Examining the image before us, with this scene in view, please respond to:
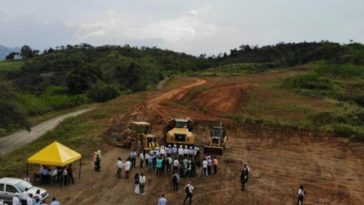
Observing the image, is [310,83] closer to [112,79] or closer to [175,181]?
[112,79]

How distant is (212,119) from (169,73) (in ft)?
205

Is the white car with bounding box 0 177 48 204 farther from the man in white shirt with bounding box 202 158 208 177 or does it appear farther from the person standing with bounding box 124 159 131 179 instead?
the man in white shirt with bounding box 202 158 208 177

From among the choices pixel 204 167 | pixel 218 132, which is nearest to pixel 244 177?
pixel 204 167

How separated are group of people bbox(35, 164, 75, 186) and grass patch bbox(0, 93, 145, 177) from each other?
3.24m

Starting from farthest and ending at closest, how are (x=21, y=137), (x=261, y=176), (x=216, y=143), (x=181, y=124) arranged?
1. (x=21, y=137)
2. (x=181, y=124)
3. (x=216, y=143)
4. (x=261, y=176)

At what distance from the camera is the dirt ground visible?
28.3 meters

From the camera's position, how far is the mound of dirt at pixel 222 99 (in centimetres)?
5719

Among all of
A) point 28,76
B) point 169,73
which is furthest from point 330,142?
point 28,76

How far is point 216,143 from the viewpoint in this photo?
38.0 m

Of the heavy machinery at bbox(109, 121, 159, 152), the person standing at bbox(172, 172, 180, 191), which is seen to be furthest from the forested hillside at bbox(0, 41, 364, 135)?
the person standing at bbox(172, 172, 180, 191)

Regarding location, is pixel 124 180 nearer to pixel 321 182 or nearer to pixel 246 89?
pixel 321 182

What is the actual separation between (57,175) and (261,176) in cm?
1324

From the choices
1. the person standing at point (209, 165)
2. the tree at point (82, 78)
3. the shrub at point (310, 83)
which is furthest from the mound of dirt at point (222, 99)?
the tree at point (82, 78)

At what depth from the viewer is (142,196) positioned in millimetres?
28328
